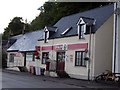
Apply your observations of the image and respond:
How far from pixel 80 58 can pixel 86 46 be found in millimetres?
1530

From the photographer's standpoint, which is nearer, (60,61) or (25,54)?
(60,61)

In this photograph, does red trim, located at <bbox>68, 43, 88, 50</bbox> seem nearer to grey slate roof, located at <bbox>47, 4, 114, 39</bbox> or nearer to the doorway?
grey slate roof, located at <bbox>47, 4, 114, 39</bbox>

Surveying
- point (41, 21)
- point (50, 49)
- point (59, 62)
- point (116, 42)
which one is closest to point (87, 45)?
point (116, 42)

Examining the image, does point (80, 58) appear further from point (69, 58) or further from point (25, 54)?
point (25, 54)

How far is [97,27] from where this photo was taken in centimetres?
1933

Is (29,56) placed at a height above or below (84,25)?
below

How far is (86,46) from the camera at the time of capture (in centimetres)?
1977

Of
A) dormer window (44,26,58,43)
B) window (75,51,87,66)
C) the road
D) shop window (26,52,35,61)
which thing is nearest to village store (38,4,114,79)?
window (75,51,87,66)

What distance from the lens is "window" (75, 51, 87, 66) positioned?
2019cm

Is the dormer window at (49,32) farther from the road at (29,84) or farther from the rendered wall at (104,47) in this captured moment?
the road at (29,84)

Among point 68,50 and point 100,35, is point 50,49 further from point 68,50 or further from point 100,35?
point 100,35

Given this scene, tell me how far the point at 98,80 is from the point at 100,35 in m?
4.26

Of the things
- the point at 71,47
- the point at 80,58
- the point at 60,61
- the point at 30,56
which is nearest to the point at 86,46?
the point at 80,58

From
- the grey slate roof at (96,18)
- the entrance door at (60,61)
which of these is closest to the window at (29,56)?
the grey slate roof at (96,18)
